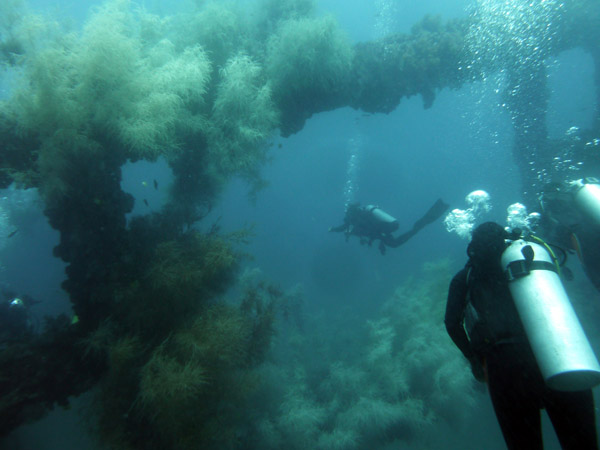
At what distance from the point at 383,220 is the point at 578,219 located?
6.84 m

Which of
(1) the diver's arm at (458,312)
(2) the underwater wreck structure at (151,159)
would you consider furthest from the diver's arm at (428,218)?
(1) the diver's arm at (458,312)

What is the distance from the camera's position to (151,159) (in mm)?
7418

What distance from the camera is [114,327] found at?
18.4 feet

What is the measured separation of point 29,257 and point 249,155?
183ft

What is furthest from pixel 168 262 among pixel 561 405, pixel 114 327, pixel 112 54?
pixel 561 405

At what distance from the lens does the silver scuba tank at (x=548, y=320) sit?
2307mm

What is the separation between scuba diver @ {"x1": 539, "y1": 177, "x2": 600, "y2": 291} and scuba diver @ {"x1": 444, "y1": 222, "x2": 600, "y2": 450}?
2640mm

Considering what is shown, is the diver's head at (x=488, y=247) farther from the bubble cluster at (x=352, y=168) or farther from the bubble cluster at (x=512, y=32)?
the bubble cluster at (x=352, y=168)

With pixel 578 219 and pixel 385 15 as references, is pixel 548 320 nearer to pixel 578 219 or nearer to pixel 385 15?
pixel 578 219

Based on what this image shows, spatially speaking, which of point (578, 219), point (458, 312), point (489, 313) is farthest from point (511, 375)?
point (578, 219)

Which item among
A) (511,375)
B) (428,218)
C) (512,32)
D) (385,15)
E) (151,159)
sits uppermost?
(385,15)

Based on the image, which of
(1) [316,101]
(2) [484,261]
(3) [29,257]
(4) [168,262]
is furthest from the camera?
(3) [29,257]

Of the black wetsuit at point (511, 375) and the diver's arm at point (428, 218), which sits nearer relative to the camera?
the black wetsuit at point (511, 375)

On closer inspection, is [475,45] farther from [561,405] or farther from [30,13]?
[30,13]
